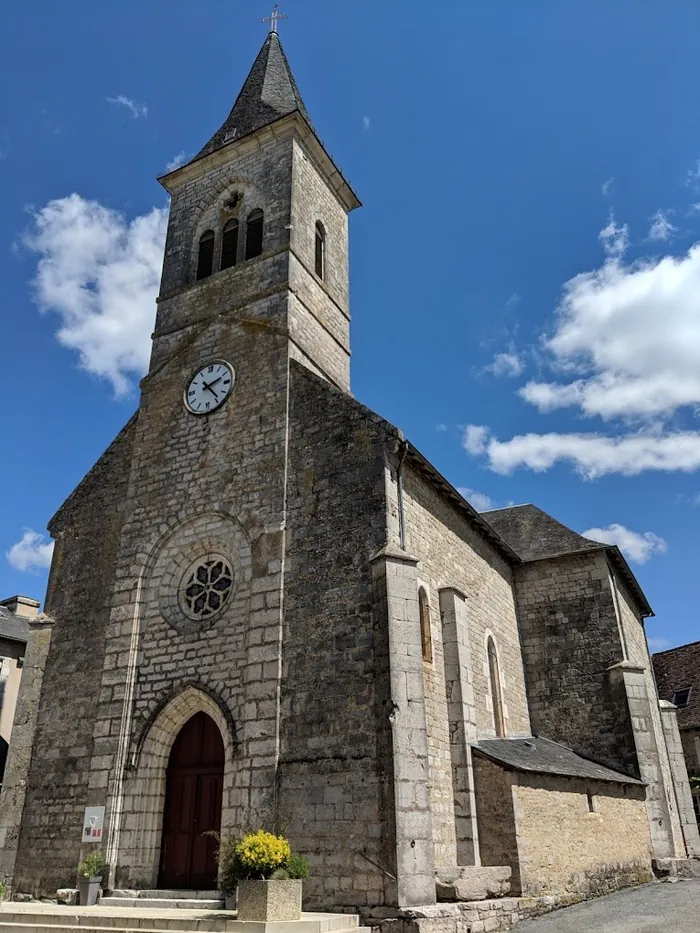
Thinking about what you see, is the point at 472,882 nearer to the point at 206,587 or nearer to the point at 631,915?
the point at 631,915

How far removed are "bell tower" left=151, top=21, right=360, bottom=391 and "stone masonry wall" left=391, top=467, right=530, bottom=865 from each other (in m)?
3.92

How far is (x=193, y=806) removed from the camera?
11844mm

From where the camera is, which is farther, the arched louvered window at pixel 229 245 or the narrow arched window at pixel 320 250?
the narrow arched window at pixel 320 250

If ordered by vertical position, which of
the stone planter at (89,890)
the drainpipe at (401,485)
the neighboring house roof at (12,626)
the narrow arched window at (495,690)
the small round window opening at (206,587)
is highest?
the neighboring house roof at (12,626)

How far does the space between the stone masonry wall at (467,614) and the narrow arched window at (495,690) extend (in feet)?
0.86

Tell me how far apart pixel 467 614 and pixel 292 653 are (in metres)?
3.93

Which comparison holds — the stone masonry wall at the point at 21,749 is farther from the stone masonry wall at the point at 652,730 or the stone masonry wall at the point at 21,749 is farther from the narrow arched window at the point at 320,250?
the stone masonry wall at the point at 652,730

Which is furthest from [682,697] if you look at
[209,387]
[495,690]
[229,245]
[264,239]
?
[229,245]

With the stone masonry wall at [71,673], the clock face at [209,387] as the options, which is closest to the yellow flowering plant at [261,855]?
the stone masonry wall at [71,673]

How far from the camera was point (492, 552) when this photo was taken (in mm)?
17500

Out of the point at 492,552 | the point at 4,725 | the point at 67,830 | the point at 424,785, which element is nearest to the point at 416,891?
the point at 424,785

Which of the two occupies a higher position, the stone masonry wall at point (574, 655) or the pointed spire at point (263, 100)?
the pointed spire at point (263, 100)

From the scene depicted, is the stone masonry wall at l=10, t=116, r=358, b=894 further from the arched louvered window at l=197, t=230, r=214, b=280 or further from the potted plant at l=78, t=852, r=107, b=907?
the arched louvered window at l=197, t=230, r=214, b=280

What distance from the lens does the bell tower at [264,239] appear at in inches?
607
